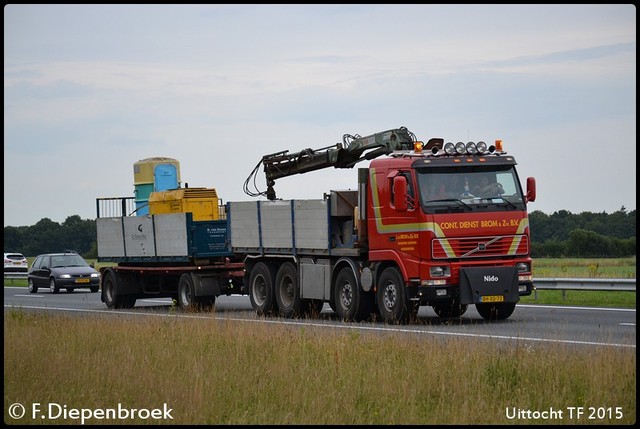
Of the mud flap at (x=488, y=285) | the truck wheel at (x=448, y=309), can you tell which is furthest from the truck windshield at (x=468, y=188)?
the truck wheel at (x=448, y=309)

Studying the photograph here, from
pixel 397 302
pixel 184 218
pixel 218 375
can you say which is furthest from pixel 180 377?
pixel 184 218

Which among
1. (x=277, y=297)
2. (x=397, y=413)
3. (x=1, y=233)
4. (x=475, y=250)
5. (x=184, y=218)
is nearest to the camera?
(x=397, y=413)

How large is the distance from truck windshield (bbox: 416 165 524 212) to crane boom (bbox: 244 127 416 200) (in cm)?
297

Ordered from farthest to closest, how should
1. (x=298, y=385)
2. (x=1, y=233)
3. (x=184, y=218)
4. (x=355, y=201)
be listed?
(x=184, y=218)
(x=355, y=201)
(x=1, y=233)
(x=298, y=385)

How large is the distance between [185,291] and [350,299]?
6.56 m

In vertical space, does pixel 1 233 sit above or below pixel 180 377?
above

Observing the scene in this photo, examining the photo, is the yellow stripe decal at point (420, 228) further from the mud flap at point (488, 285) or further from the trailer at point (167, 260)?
the trailer at point (167, 260)

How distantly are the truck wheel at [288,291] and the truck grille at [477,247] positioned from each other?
14.7 ft

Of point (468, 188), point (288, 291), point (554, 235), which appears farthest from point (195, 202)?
point (554, 235)

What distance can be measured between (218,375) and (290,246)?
12.2 meters

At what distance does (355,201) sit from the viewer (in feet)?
82.3

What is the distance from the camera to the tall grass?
38.9 ft

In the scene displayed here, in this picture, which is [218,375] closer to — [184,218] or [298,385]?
[298,385]

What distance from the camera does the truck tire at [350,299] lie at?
2427cm
